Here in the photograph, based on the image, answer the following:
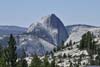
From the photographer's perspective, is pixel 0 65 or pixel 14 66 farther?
pixel 14 66

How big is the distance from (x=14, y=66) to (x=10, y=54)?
17.9 feet

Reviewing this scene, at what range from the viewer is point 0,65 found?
610 feet

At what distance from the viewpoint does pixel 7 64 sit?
19938 centimetres

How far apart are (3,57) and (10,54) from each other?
7.09 m

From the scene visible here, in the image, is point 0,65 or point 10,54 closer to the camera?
point 0,65

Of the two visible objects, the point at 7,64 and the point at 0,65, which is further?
the point at 7,64

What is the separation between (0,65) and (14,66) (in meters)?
14.0

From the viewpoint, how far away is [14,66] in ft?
653

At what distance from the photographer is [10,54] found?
656ft

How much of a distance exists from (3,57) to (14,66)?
27.2ft

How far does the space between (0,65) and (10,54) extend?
14657 millimetres

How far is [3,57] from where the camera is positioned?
19325 centimetres
